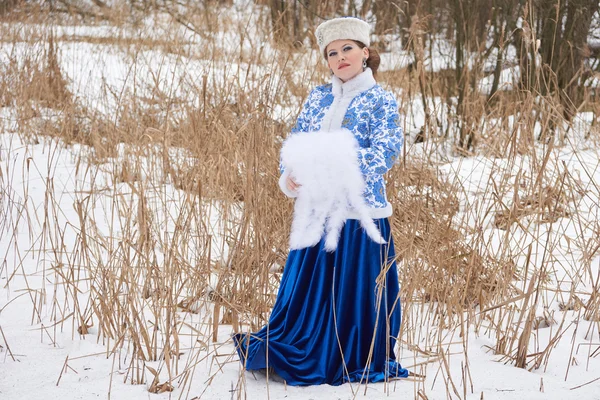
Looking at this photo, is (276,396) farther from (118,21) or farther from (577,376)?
(118,21)

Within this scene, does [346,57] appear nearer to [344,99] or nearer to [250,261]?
[344,99]

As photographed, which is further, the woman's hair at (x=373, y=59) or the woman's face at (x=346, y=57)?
the woman's hair at (x=373, y=59)

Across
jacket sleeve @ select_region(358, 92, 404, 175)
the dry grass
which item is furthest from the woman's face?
the dry grass

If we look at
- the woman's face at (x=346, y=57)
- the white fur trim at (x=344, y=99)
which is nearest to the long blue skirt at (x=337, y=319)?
the white fur trim at (x=344, y=99)

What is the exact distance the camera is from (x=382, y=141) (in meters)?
1.69

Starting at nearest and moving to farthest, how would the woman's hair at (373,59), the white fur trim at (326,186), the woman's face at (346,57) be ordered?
the white fur trim at (326,186) → the woman's face at (346,57) → the woman's hair at (373,59)

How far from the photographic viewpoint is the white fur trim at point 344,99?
177 cm

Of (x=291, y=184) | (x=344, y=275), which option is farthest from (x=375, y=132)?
(x=344, y=275)

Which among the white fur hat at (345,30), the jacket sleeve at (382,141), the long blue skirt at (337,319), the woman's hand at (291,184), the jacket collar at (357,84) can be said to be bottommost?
the long blue skirt at (337,319)

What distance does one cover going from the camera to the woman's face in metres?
1.76

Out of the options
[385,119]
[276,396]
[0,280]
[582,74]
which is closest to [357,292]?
[276,396]

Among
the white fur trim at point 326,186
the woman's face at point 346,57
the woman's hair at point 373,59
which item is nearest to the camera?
the white fur trim at point 326,186

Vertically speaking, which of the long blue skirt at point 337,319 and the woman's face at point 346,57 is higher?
the woman's face at point 346,57

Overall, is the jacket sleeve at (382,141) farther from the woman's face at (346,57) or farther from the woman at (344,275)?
the woman's face at (346,57)
